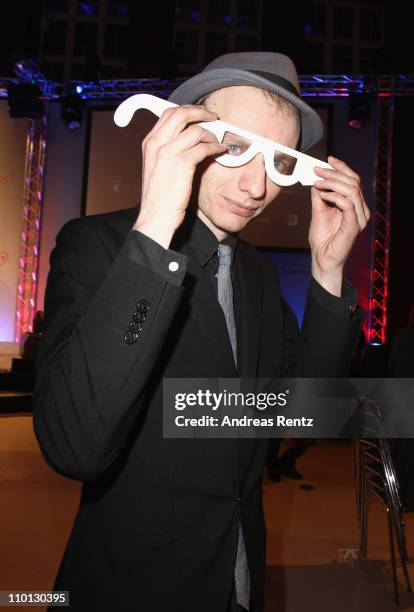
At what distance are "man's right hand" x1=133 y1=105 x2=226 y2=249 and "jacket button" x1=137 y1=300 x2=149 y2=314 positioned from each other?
114 millimetres

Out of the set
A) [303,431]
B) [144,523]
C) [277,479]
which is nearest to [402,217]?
[277,479]

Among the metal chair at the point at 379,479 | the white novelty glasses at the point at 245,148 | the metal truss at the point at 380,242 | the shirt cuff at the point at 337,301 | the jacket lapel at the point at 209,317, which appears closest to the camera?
the white novelty glasses at the point at 245,148

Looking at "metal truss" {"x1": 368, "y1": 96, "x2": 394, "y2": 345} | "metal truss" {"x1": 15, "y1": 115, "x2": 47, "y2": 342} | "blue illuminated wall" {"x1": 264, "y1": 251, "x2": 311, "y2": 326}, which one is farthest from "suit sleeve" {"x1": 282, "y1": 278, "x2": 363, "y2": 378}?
"metal truss" {"x1": 15, "y1": 115, "x2": 47, "y2": 342}

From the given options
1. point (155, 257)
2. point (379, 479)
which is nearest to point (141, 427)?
point (155, 257)

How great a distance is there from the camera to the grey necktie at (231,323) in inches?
47.1

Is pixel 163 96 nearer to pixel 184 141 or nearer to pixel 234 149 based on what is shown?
pixel 234 149

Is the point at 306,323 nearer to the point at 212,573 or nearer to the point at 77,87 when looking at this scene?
the point at 212,573

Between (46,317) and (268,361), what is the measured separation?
2.18 feet

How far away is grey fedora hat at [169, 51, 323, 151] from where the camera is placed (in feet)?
3.87

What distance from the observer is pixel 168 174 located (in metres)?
0.86

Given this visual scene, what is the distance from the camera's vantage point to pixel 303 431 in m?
1.51

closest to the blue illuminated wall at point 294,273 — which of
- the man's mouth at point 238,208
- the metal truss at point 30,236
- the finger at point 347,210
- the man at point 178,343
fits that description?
the metal truss at point 30,236

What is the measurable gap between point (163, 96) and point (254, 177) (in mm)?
9073

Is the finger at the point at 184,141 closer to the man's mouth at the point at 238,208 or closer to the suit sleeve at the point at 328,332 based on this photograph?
the man's mouth at the point at 238,208
